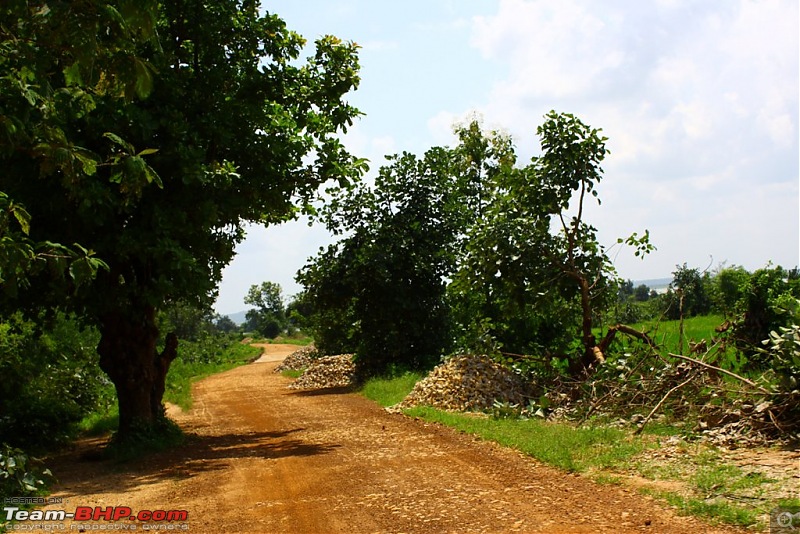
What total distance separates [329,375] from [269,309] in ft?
273

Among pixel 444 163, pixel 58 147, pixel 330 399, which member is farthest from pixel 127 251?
pixel 444 163

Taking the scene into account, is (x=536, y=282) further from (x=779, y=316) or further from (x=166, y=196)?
(x=166, y=196)

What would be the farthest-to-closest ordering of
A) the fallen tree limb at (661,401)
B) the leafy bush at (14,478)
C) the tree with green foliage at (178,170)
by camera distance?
the tree with green foliage at (178,170) → the fallen tree limb at (661,401) → the leafy bush at (14,478)

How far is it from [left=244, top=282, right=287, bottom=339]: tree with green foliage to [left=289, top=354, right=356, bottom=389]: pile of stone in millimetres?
71793

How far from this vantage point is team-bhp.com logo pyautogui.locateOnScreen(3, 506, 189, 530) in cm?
765

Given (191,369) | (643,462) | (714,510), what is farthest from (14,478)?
(191,369)

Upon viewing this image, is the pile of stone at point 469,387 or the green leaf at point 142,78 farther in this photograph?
the pile of stone at point 469,387

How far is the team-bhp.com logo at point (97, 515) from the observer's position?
301 inches

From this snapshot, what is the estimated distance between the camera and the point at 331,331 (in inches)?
1281

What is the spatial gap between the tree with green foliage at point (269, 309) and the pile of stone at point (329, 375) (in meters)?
71.8

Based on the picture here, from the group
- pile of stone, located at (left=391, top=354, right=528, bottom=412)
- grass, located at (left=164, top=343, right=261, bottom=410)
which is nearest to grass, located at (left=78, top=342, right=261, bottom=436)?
grass, located at (left=164, top=343, right=261, bottom=410)

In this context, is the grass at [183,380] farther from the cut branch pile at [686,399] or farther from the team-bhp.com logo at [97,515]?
the cut branch pile at [686,399]

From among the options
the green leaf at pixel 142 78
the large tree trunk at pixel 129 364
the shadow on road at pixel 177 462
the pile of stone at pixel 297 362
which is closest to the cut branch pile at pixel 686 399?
the shadow on road at pixel 177 462

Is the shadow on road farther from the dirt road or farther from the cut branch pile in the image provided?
the cut branch pile
